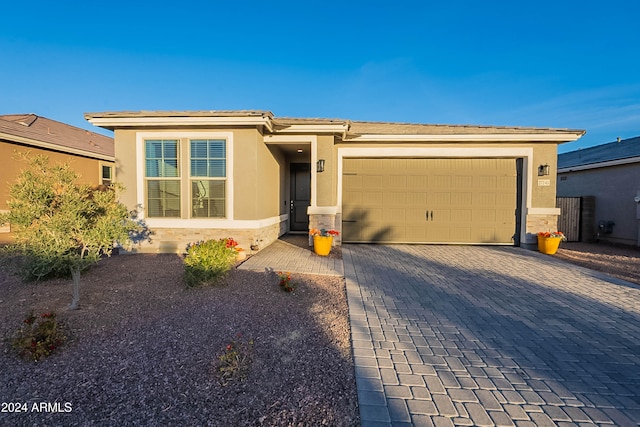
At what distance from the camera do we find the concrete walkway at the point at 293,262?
5.25 meters

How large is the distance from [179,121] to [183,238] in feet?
8.81

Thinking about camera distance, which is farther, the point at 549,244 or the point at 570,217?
the point at 570,217

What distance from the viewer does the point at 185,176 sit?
654 cm

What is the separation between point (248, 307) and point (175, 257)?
11.8ft

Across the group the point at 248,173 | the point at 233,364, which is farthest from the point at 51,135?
the point at 233,364

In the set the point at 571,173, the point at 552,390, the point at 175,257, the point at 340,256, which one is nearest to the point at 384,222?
the point at 340,256

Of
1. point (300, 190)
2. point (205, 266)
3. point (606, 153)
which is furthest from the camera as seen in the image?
point (606, 153)

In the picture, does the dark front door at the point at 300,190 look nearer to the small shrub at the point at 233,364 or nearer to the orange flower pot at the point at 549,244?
the orange flower pot at the point at 549,244

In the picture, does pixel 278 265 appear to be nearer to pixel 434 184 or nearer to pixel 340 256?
pixel 340 256

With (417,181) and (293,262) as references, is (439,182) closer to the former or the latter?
(417,181)

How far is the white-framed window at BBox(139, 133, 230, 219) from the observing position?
21.3 ft

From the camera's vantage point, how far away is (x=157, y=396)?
2.01 m

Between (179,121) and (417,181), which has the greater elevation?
(179,121)

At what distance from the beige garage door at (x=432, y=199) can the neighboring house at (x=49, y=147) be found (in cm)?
772
